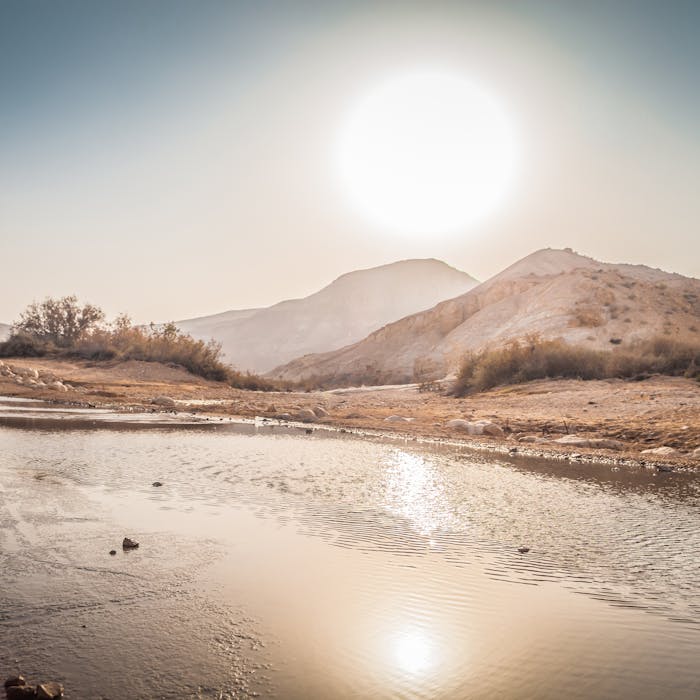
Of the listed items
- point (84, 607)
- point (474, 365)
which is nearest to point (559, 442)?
point (84, 607)

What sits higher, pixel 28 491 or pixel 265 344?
pixel 265 344

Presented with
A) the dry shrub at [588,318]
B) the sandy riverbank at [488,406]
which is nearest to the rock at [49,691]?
the sandy riverbank at [488,406]

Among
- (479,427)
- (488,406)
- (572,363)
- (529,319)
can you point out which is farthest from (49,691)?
(529,319)

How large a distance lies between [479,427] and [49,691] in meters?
14.6

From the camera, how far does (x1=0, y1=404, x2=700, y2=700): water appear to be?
3395 millimetres

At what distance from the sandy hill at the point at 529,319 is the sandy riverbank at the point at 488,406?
12.0 m

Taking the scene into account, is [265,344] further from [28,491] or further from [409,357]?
[28,491]

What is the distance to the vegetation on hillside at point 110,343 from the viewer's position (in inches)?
1462

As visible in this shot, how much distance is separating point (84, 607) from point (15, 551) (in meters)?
1.70

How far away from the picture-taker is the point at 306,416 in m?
21.0

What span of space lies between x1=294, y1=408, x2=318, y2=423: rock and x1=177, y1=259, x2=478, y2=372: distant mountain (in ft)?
372

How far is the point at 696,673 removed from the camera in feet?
11.7

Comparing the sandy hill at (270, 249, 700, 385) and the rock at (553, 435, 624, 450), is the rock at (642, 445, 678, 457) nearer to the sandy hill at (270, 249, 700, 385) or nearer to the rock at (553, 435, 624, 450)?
the rock at (553, 435, 624, 450)

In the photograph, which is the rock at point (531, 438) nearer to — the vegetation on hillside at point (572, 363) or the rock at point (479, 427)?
the rock at point (479, 427)
